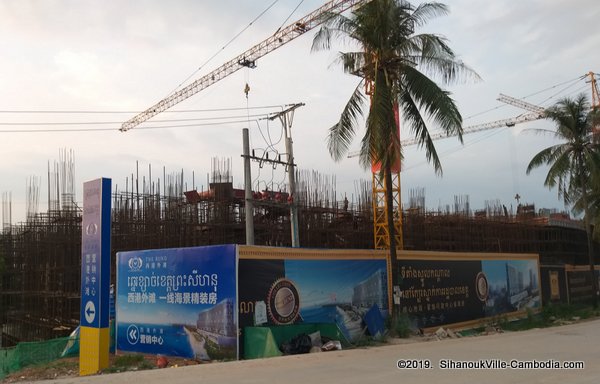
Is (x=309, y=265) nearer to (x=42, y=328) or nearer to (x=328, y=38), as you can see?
(x=328, y=38)

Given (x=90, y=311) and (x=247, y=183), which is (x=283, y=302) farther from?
(x=247, y=183)

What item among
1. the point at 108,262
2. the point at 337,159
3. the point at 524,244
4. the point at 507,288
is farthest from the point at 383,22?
the point at 524,244

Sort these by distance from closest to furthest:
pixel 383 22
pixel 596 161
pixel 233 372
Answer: pixel 233 372, pixel 383 22, pixel 596 161

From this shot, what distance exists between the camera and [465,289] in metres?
20.8

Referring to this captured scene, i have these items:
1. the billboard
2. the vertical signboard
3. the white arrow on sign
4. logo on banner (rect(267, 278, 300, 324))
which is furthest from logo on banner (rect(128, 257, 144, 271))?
logo on banner (rect(267, 278, 300, 324))

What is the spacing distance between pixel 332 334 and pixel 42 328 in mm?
15006

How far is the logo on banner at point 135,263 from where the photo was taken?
599 inches

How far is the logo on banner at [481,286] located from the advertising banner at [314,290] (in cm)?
604

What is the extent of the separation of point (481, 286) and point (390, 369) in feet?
43.4

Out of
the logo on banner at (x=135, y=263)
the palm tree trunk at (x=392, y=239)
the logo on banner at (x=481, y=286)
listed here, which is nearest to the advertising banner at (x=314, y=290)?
the palm tree trunk at (x=392, y=239)

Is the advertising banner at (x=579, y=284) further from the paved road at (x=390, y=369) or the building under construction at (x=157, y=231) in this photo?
the paved road at (x=390, y=369)

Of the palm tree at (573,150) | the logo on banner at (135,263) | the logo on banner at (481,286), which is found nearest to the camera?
the logo on banner at (135,263)

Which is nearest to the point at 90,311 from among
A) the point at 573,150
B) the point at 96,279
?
the point at 96,279

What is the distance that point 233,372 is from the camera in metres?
9.56
